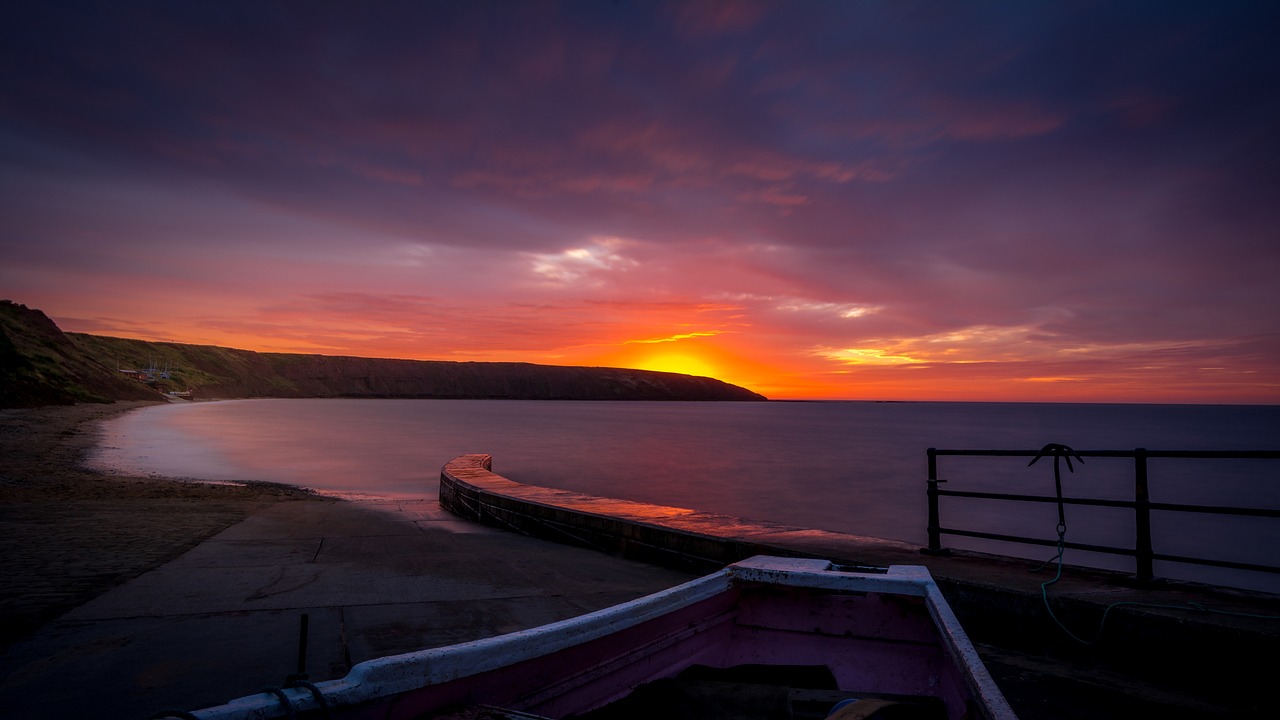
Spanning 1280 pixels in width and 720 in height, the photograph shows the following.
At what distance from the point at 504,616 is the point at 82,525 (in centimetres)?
679

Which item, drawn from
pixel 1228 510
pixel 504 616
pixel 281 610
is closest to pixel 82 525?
pixel 281 610

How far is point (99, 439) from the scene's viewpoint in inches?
992

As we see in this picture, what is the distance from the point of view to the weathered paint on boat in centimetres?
201

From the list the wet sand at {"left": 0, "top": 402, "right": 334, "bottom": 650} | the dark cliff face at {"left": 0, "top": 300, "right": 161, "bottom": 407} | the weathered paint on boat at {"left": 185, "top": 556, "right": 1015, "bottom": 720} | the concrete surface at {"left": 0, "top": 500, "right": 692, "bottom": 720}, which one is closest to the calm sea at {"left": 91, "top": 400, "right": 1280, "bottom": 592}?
the wet sand at {"left": 0, "top": 402, "right": 334, "bottom": 650}

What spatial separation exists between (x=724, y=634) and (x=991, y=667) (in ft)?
6.17

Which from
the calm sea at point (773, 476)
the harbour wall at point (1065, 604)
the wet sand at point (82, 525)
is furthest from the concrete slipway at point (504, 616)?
the calm sea at point (773, 476)

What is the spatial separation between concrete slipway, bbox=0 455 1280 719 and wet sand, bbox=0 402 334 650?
12.8 inches

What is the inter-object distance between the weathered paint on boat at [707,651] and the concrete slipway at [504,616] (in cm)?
89

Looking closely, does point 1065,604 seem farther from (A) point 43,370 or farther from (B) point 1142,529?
(A) point 43,370

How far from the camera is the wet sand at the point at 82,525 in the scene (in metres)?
5.21

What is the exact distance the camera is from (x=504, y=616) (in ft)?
16.3

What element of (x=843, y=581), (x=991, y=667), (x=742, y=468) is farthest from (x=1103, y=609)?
(x=742, y=468)

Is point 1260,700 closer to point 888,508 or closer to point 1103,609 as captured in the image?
point 1103,609

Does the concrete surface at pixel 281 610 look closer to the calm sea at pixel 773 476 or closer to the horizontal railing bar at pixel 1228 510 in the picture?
the horizontal railing bar at pixel 1228 510
